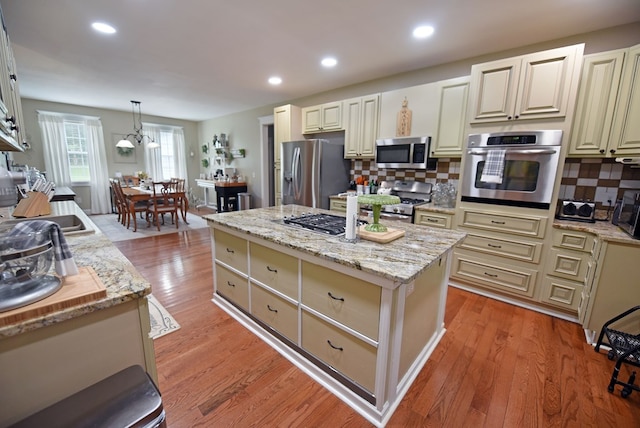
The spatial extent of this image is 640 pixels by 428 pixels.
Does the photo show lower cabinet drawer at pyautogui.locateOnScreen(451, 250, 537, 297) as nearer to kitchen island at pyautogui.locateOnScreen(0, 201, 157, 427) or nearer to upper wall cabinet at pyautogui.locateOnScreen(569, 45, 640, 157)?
upper wall cabinet at pyautogui.locateOnScreen(569, 45, 640, 157)

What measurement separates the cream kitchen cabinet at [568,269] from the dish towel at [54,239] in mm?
3131

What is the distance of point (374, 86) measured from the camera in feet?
12.5

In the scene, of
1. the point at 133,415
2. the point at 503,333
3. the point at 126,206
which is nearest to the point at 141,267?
the point at 126,206

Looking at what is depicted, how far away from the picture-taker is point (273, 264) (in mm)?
1764

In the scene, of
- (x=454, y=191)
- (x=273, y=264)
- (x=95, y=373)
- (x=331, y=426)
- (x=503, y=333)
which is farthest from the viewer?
(x=454, y=191)

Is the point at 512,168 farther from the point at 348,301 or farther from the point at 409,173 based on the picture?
the point at 348,301

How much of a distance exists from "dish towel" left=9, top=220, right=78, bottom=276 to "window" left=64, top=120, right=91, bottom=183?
6.96 m

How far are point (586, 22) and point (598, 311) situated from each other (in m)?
2.36

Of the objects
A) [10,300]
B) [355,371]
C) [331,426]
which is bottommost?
[331,426]

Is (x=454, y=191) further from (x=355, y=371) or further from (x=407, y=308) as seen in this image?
(x=355, y=371)

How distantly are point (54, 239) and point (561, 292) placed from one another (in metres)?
3.27

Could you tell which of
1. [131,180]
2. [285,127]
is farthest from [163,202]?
[285,127]

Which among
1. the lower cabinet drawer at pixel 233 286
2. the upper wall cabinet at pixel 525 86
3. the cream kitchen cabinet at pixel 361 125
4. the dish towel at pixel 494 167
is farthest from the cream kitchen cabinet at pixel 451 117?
the lower cabinet drawer at pixel 233 286

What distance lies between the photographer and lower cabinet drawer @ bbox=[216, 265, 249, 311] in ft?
6.85
